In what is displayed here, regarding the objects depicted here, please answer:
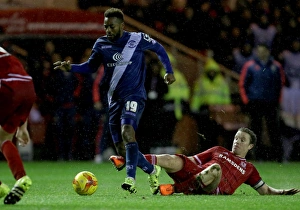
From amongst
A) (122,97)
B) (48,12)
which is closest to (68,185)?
(122,97)

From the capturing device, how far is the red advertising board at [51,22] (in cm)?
1791

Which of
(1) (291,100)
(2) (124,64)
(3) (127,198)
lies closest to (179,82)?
(1) (291,100)

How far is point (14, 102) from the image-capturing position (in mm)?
7691

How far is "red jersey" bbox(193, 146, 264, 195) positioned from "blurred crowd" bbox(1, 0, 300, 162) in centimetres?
688

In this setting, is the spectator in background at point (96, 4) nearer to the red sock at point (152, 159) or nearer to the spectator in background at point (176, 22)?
the spectator in background at point (176, 22)

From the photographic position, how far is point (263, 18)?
18734mm

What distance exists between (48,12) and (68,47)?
1525 mm

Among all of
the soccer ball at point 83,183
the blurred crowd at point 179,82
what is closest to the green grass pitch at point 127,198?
the soccer ball at point 83,183

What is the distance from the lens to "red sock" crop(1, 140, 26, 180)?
7480 mm

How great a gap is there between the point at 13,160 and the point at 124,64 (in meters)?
2.37

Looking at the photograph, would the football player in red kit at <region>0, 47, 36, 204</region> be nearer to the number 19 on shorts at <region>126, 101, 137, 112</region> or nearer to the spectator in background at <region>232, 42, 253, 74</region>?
the number 19 on shorts at <region>126, 101, 137, 112</region>

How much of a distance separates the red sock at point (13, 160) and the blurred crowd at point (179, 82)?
807 cm

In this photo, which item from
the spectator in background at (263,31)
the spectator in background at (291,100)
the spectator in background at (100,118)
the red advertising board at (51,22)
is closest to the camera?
the spectator in background at (100,118)

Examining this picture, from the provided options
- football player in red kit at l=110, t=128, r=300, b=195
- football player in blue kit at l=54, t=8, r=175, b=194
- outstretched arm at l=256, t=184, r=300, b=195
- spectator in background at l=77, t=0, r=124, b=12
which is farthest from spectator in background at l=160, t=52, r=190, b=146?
outstretched arm at l=256, t=184, r=300, b=195
